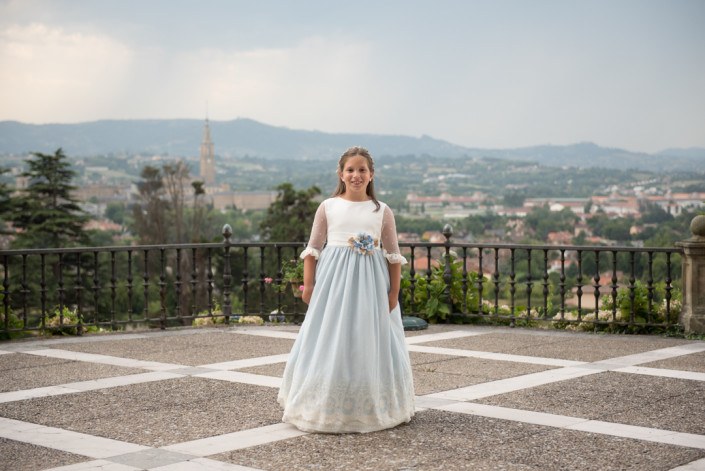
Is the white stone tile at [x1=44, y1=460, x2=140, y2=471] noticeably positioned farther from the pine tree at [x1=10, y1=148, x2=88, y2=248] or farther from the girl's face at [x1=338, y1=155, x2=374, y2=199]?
the pine tree at [x1=10, y1=148, x2=88, y2=248]

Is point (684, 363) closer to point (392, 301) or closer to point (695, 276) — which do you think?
point (695, 276)

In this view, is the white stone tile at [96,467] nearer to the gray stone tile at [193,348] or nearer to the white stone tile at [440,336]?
the gray stone tile at [193,348]

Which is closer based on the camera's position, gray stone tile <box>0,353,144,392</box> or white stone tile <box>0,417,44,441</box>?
white stone tile <box>0,417,44,441</box>

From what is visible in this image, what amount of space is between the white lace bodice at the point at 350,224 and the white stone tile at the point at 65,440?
167 centimetres

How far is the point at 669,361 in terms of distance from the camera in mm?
9047

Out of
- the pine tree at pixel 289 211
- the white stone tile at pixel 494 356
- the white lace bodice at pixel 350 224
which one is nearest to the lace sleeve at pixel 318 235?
the white lace bodice at pixel 350 224

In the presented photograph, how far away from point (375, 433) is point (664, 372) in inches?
132

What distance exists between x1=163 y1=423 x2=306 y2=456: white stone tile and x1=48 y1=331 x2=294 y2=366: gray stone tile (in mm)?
2844

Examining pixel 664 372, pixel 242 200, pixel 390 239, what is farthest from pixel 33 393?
pixel 242 200

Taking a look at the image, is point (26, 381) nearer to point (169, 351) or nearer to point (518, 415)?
point (169, 351)

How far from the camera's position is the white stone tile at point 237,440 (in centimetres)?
570

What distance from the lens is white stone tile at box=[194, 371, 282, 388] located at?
308 inches

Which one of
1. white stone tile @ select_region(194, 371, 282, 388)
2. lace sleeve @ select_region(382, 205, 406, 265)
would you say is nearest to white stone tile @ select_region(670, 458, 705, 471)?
lace sleeve @ select_region(382, 205, 406, 265)

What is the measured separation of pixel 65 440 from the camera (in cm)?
599
